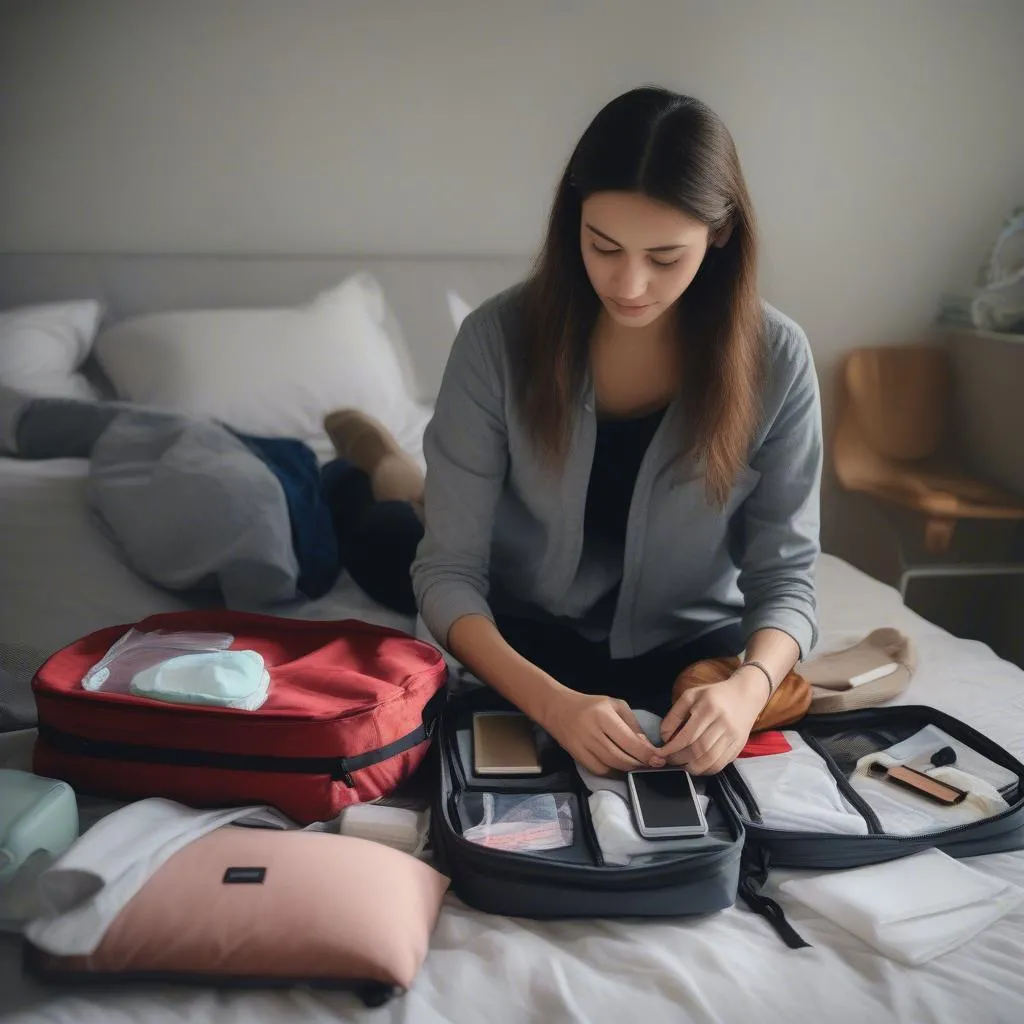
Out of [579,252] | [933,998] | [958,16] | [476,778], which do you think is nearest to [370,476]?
[579,252]

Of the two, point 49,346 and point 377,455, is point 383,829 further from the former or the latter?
point 49,346

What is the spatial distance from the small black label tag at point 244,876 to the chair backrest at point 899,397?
1.75 meters

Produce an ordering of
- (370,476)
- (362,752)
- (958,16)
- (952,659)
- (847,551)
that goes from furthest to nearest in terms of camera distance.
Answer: (847,551) < (958,16) < (370,476) < (952,659) < (362,752)

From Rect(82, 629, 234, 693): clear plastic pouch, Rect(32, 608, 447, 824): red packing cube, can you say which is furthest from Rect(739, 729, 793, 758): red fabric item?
Rect(82, 629, 234, 693): clear plastic pouch

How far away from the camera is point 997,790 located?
1.03 metres

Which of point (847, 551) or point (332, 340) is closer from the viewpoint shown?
point (332, 340)

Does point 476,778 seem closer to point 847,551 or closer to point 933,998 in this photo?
point 933,998

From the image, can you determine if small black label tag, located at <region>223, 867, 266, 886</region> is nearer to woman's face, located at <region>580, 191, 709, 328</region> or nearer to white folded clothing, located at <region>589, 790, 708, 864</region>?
white folded clothing, located at <region>589, 790, 708, 864</region>

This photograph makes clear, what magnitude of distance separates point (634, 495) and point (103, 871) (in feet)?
2.24

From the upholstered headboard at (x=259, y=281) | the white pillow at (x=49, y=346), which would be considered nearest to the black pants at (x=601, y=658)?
the upholstered headboard at (x=259, y=281)

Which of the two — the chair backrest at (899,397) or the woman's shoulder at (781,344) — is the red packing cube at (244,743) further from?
the chair backrest at (899,397)

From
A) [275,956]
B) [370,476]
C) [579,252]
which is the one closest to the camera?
[275,956]

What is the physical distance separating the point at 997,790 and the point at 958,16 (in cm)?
169

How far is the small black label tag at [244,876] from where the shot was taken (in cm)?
85
